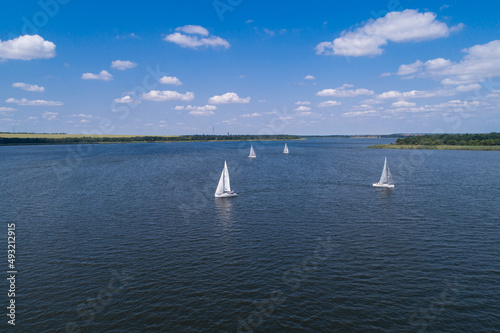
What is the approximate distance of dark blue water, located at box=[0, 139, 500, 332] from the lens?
25.1 metres

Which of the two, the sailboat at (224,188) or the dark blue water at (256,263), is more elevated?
the sailboat at (224,188)

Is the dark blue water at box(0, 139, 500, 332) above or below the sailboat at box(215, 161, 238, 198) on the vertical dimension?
below

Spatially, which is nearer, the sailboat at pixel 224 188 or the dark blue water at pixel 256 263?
the dark blue water at pixel 256 263

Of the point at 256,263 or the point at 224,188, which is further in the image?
the point at 224,188

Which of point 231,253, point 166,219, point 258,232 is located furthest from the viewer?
point 166,219

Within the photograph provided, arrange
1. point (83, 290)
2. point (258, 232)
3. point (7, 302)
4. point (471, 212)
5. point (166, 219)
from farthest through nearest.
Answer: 1. point (471, 212)
2. point (166, 219)
3. point (258, 232)
4. point (83, 290)
5. point (7, 302)

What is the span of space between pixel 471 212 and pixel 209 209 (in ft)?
166

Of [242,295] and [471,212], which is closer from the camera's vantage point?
[242,295]

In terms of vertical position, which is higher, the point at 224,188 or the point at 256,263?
the point at 224,188

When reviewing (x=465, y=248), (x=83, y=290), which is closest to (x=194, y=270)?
(x=83, y=290)

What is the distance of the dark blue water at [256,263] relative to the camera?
2509cm

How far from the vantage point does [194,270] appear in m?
32.9

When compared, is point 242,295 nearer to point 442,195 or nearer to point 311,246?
point 311,246

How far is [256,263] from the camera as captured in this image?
34562 millimetres
